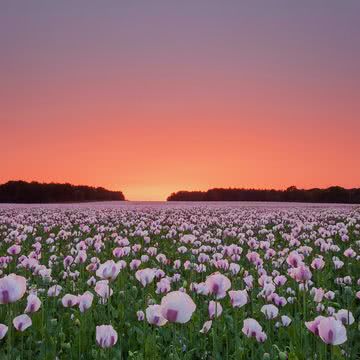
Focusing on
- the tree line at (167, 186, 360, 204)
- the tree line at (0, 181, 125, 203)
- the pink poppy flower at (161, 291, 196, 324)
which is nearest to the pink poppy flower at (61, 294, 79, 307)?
the pink poppy flower at (161, 291, 196, 324)

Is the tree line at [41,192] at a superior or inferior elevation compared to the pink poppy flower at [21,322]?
superior

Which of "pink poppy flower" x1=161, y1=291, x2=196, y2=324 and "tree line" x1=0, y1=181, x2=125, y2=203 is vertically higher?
"tree line" x1=0, y1=181, x2=125, y2=203

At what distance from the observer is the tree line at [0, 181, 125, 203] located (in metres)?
68.2

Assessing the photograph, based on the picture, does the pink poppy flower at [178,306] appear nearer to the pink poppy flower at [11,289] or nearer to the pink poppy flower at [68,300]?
the pink poppy flower at [11,289]

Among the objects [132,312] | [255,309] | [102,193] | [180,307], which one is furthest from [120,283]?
[102,193]

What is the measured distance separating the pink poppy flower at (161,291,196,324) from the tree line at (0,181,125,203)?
66554 mm

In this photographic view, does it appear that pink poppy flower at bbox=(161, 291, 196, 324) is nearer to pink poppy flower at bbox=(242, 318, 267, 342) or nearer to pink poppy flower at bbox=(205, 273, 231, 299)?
pink poppy flower at bbox=(205, 273, 231, 299)

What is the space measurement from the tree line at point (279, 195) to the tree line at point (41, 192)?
40.6 feet

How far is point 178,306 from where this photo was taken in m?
2.45

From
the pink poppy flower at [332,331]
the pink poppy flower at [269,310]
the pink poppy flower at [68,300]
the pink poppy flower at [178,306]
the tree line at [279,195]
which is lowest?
the pink poppy flower at [269,310]

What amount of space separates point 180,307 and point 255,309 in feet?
8.97

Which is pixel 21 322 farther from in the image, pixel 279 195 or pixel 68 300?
pixel 279 195

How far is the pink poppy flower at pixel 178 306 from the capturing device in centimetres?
244

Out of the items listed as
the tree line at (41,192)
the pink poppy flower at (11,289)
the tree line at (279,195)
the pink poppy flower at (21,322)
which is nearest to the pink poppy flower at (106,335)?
A: the pink poppy flower at (11,289)
